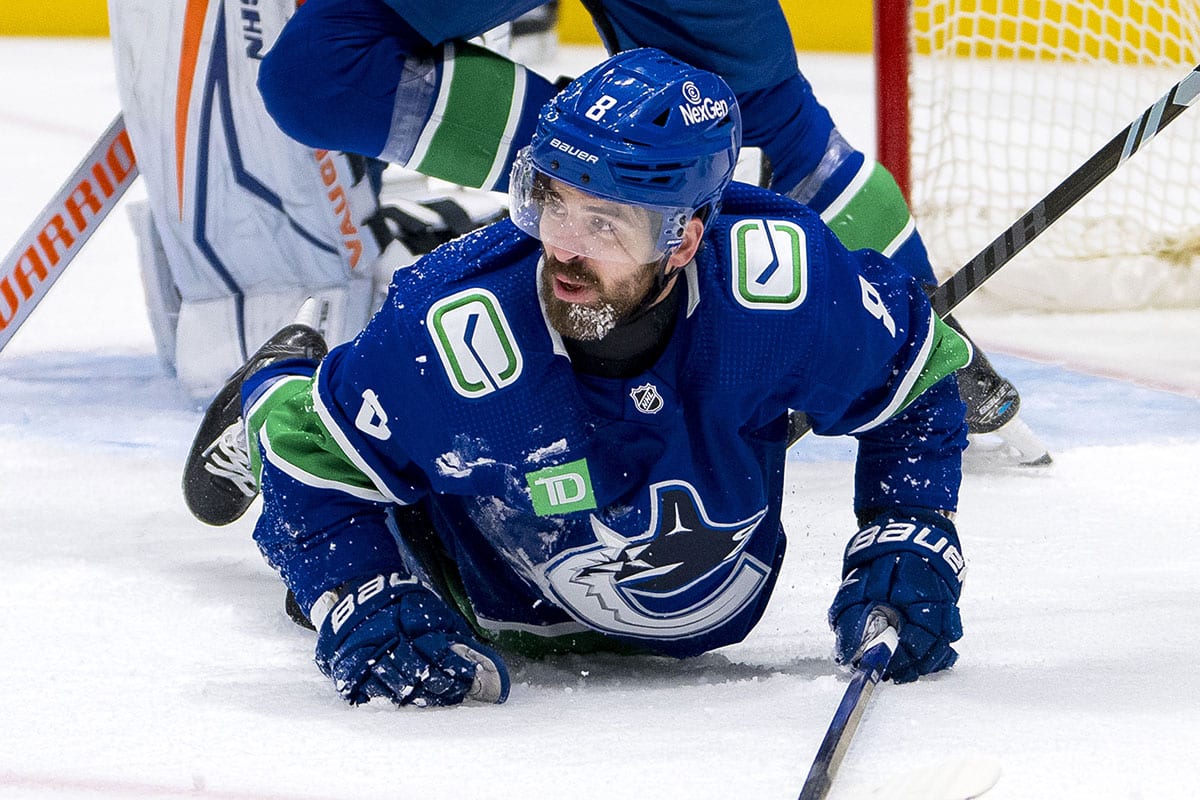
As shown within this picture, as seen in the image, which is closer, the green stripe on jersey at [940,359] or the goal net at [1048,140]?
the green stripe on jersey at [940,359]

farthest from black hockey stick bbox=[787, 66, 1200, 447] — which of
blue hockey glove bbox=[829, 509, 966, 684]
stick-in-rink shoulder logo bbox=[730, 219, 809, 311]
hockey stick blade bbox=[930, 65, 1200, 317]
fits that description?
stick-in-rink shoulder logo bbox=[730, 219, 809, 311]

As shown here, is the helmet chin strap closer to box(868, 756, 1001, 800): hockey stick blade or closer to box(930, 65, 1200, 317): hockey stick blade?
box(868, 756, 1001, 800): hockey stick blade

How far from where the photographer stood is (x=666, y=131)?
1390mm

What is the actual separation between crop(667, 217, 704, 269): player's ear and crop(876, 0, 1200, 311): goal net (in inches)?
79.0

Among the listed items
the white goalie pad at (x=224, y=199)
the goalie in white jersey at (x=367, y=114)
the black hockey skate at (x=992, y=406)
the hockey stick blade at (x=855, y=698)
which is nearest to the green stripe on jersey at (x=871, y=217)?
the goalie in white jersey at (x=367, y=114)

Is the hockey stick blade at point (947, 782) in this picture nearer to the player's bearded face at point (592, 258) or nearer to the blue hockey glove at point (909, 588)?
the blue hockey glove at point (909, 588)

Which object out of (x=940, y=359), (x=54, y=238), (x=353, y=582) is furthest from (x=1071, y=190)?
(x=54, y=238)

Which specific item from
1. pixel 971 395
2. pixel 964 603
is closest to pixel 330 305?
pixel 971 395

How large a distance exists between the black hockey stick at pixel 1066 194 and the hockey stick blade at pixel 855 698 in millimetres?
404

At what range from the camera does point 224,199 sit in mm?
2754

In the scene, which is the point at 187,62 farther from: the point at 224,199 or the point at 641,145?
the point at 641,145

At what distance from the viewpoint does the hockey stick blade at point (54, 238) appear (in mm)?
2625

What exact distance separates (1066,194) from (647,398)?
73 centimetres

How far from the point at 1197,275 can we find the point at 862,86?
8.47ft
